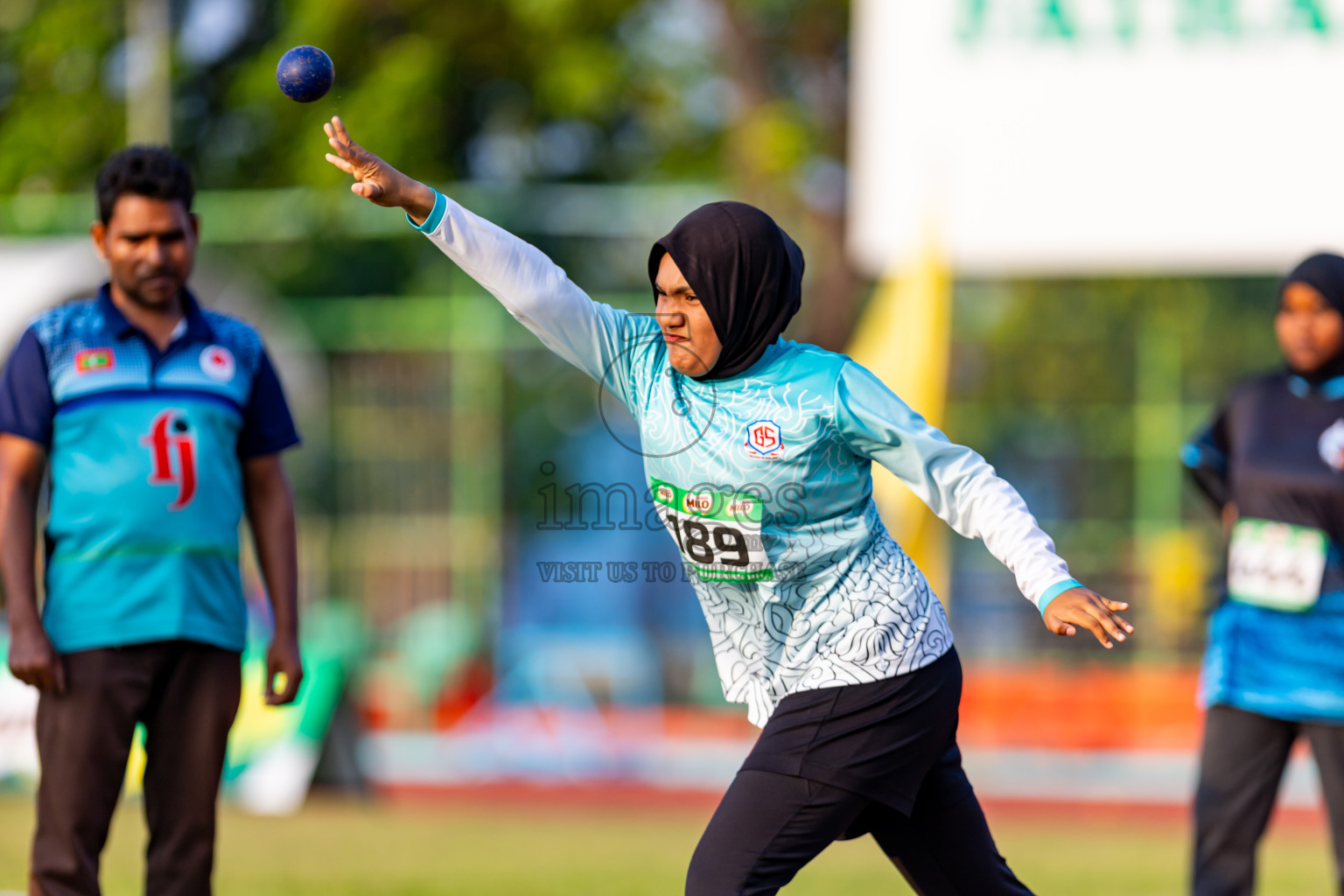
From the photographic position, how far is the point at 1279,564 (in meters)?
5.51

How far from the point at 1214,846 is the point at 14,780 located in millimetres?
8598

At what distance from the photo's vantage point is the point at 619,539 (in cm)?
1659

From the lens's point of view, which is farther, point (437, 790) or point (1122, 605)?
point (437, 790)

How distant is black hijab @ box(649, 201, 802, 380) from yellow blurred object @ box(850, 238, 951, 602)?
7.53 m

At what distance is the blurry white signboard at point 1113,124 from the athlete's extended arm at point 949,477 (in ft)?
32.8

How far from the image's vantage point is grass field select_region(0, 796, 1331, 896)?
773cm

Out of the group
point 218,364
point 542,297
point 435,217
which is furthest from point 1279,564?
point 218,364

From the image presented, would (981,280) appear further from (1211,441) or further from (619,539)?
(1211,441)

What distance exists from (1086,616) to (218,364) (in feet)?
8.25

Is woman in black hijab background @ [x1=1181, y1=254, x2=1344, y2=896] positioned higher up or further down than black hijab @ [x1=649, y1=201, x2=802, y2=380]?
further down

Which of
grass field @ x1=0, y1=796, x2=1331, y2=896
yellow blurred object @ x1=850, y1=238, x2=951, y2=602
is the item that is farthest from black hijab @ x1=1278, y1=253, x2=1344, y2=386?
yellow blurred object @ x1=850, y1=238, x2=951, y2=602

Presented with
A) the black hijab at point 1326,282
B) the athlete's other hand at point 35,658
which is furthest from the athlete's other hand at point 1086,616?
the athlete's other hand at point 35,658

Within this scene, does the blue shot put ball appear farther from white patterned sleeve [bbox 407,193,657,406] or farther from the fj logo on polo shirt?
the fj logo on polo shirt

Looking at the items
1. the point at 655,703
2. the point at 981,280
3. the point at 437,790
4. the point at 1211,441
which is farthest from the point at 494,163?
the point at 1211,441
